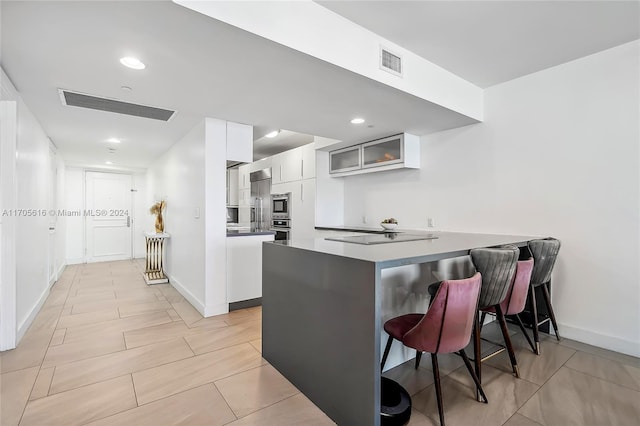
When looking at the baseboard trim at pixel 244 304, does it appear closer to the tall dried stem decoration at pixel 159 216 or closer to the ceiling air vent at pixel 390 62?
the tall dried stem decoration at pixel 159 216

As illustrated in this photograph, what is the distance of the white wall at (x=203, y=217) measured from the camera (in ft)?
11.2

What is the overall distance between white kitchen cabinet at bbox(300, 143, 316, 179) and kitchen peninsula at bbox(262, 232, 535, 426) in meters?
2.79

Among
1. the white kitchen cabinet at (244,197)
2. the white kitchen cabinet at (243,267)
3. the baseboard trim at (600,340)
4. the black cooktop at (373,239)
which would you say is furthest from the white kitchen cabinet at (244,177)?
the baseboard trim at (600,340)

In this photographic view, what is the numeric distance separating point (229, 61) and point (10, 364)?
2.78 metres

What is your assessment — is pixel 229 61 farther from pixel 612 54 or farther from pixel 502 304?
pixel 612 54

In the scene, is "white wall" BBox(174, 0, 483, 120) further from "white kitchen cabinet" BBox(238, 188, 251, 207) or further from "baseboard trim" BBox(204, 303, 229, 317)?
"white kitchen cabinet" BBox(238, 188, 251, 207)

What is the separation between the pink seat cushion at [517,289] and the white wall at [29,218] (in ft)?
13.1

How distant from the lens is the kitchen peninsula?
150 cm

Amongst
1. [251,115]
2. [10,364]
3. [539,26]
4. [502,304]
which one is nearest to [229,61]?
[251,115]

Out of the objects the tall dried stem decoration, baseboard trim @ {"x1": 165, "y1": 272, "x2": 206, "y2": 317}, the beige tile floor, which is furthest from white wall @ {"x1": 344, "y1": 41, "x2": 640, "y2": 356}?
the tall dried stem decoration

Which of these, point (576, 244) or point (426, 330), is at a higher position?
point (576, 244)

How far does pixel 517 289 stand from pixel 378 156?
250 cm

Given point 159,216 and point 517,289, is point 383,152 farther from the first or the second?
point 159,216

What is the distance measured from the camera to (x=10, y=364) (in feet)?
7.50
